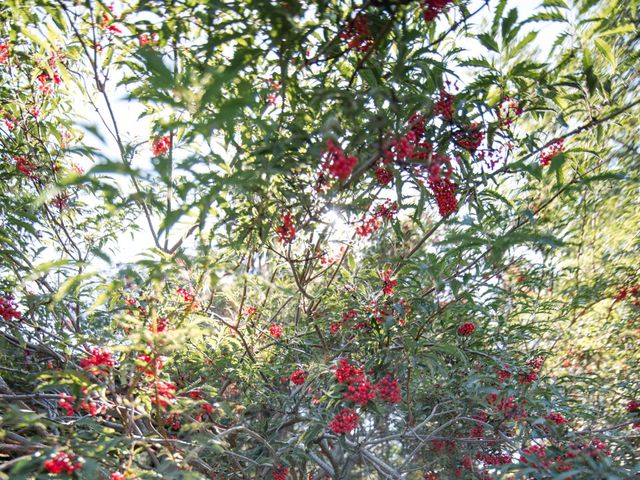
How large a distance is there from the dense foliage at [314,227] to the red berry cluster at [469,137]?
1 cm

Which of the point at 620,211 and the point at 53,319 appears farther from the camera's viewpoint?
the point at 620,211

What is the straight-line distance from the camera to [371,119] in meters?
1.59

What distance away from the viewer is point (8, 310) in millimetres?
2131

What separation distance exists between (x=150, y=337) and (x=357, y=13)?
50.3 inches

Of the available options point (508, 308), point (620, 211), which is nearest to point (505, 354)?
point (508, 308)

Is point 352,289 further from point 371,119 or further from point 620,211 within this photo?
point 620,211

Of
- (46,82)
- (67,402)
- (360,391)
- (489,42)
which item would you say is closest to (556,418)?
(360,391)

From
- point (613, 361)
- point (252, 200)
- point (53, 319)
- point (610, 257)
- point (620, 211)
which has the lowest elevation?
point (53, 319)

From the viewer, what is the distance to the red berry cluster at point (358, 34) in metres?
1.42

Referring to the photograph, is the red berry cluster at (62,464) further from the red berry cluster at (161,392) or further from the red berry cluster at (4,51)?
the red berry cluster at (4,51)

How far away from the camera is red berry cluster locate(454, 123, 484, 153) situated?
5.77 feet

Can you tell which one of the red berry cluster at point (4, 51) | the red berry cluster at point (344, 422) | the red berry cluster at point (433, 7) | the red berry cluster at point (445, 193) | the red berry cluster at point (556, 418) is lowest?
the red berry cluster at point (344, 422)

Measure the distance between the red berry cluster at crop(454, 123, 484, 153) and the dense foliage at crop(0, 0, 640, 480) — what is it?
0.04 feet

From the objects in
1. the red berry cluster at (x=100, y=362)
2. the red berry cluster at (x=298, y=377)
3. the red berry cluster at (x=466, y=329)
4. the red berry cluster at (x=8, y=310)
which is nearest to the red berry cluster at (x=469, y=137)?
the red berry cluster at (x=466, y=329)
